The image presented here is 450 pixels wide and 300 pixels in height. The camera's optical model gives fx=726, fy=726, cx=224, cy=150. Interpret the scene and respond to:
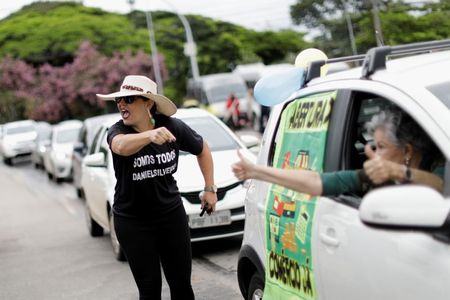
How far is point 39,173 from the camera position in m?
24.1

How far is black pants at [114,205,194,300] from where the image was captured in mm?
4203

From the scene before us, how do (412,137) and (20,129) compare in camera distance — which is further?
(20,129)

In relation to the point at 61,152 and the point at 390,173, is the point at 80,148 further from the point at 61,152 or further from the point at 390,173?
the point at 390,173

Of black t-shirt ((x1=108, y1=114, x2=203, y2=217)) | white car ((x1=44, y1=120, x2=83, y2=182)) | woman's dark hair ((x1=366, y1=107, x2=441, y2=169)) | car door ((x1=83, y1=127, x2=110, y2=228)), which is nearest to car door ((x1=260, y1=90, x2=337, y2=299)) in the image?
woman's dark hair ((x1=366, y1=107, x2=441, y2=169))

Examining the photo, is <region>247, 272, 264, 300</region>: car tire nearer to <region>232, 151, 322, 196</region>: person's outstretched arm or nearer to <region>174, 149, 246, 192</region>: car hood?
<region>232, 151, 322, 196</region>: person's outstretched arm

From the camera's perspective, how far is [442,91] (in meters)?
2.78

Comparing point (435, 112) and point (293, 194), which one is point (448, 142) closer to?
point (435, 112)

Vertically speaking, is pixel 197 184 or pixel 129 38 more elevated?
pixel 129 38

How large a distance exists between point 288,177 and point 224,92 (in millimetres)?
25960

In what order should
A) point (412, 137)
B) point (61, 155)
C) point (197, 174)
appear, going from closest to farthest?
point (412, 137), point (197, 174), point (61, 155)

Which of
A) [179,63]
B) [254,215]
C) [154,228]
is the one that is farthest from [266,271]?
[179,63]

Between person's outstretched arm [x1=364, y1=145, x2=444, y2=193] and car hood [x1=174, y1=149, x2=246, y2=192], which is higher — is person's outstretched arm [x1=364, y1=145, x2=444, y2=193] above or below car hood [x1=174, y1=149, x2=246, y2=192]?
above

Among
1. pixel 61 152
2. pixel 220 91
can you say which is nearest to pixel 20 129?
pixel 220 91

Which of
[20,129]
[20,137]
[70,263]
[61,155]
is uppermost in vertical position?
[70,263]
